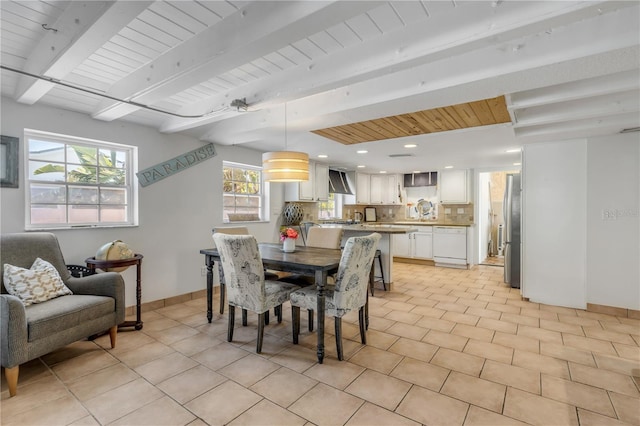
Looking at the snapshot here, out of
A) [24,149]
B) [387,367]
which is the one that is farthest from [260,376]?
[24,149]

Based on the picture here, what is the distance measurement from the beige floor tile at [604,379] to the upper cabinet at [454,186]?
458 centimetres

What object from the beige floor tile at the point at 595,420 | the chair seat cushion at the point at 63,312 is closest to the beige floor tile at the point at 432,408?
the beige floor tile at the point at 595,420

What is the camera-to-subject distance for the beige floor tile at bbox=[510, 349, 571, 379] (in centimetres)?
226

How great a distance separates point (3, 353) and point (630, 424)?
3.76 m

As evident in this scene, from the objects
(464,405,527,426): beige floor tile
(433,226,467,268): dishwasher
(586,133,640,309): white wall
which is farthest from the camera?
(433,226,467,268): dishwasher

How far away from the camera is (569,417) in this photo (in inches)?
69.8

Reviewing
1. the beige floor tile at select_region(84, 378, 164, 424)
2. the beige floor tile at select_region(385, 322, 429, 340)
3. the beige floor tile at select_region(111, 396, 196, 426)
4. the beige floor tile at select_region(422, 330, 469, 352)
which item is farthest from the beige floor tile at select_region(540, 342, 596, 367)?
the beige floor tile at select_region(84, 378, 164, 424)

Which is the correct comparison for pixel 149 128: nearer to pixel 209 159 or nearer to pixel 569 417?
pixel 209 159

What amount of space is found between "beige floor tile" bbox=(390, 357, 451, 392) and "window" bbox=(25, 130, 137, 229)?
3.20 m

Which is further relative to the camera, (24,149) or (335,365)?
(24,149)

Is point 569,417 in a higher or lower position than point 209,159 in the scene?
lower

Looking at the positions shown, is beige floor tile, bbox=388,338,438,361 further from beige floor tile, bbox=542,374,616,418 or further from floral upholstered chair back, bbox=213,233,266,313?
floral upholstered chair back, bbox=213,233,266,313

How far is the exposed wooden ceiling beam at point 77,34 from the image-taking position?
4.73 ft

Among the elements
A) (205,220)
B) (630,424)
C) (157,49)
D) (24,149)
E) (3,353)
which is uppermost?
(157,49)
